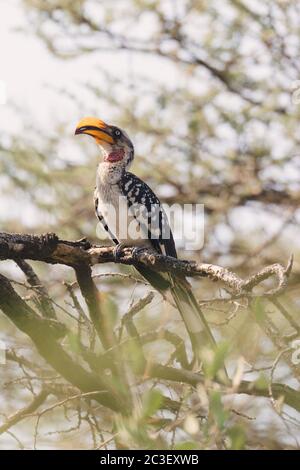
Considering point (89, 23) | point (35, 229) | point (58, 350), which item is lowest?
point (58, 350)

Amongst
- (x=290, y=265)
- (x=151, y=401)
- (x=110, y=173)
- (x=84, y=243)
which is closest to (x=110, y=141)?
(x=110, y=173)

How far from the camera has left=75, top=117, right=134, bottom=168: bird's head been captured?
17.4 feet

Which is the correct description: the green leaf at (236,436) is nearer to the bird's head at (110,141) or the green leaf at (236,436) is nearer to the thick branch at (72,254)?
the thick branch at (72,254)

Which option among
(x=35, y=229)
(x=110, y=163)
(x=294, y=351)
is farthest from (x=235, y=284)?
(x=35, y=229)

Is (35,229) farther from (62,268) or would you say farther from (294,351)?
(294,351)

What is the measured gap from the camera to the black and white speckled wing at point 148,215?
15.9ft

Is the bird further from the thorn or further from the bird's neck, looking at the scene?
the thorn

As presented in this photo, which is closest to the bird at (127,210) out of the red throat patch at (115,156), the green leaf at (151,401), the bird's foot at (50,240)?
the red throat patch at (115,156)

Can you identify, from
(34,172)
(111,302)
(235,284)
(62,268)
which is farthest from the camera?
(34,172)

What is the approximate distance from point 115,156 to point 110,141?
0.12 meters

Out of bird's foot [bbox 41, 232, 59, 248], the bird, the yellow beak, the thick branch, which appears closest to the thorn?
the thick branch

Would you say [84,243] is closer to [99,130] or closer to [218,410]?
[218,410]
